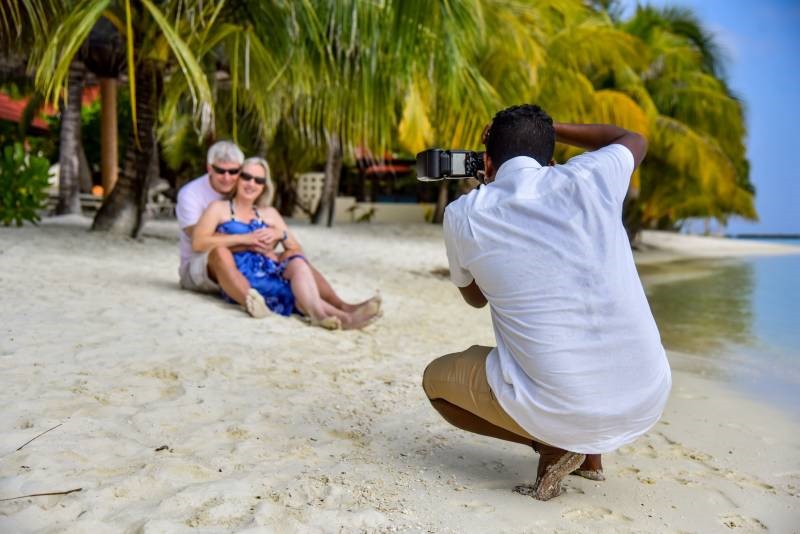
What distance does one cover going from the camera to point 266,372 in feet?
12.2

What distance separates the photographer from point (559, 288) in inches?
80.3

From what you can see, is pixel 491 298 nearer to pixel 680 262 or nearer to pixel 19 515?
pixel 19 515

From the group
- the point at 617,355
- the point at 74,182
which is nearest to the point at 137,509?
the point at 617,355

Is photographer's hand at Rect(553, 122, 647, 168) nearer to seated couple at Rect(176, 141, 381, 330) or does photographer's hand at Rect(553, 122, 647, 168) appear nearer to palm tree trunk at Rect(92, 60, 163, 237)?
seated couple at Rect(176, 141, 381, 330)

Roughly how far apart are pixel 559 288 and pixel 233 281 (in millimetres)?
3245

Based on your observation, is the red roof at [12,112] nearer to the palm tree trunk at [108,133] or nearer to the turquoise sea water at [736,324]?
the palm tree trunk at [108,133]

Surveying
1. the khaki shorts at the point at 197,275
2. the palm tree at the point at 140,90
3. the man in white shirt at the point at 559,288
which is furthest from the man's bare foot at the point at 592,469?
the palm tree at the point at 140,90

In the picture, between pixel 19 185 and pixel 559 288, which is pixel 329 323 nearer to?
pixel 559 288

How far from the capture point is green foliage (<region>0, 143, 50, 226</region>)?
8.63 m

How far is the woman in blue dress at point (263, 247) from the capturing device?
499 cm

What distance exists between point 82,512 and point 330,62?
6.46 meters

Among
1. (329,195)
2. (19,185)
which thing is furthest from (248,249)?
(329,195)

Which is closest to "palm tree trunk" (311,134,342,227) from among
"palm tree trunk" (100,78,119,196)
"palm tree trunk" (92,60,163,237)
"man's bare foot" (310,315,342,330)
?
"palm tree trunk" (100,78,119,196)

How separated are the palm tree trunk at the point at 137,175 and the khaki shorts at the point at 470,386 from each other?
6.81 meters
